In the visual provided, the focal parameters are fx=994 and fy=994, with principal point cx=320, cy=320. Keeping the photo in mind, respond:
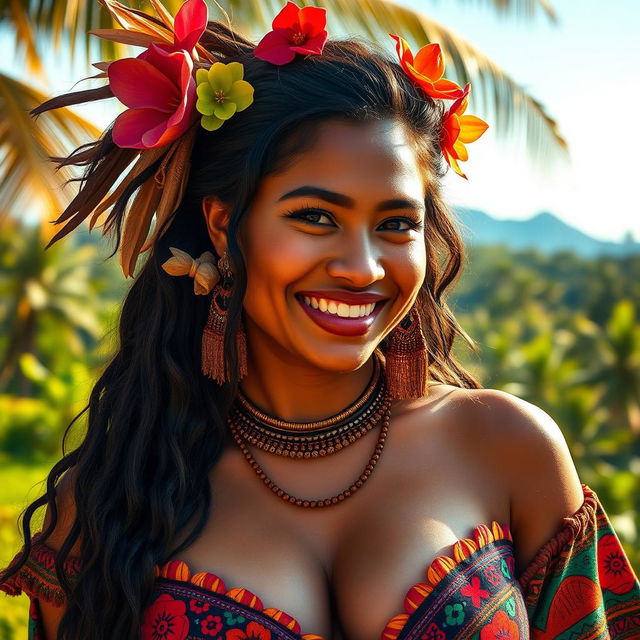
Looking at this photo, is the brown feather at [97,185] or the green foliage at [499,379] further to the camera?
the green foliage at [499,379]

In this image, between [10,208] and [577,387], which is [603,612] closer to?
[10,208]

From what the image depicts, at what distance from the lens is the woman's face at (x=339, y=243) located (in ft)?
7.85

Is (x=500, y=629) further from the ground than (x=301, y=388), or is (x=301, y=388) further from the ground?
(x=301, y=388)

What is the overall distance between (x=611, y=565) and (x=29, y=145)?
551 centimetres

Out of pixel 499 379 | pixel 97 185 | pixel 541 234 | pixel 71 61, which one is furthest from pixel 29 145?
pixel 541 234

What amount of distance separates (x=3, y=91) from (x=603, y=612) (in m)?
5.87

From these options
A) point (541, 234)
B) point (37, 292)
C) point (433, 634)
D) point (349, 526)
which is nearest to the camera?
point (433, 634)

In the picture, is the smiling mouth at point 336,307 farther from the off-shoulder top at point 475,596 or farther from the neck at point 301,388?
the off-shoulder top at point 475,596

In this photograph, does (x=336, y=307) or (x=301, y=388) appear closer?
(x=336, y=307)

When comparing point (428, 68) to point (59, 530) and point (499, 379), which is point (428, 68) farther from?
point (499, 379)

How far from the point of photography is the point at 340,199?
238cm

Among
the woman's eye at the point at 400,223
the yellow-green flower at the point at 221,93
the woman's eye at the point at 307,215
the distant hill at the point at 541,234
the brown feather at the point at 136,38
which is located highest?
the brown feather at the point at 136,38

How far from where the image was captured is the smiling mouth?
242 centimetres

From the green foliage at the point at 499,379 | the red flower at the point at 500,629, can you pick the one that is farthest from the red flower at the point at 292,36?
the green foliage at the point at 499,379
